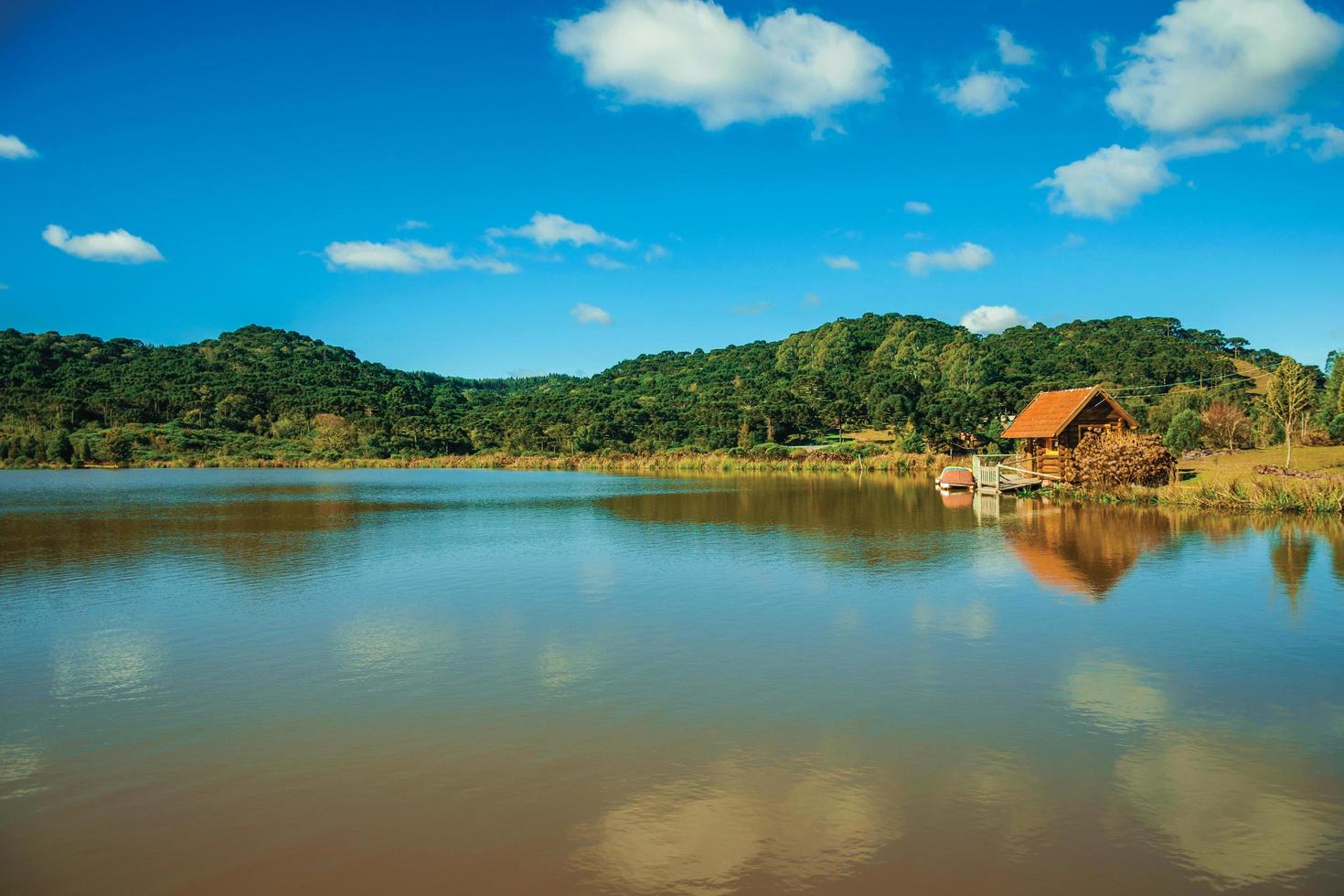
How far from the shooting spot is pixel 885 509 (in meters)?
26.6

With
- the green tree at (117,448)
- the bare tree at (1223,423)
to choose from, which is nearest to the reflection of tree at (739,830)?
the bare tree at (1223,423)

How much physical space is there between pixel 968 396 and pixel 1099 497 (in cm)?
3403

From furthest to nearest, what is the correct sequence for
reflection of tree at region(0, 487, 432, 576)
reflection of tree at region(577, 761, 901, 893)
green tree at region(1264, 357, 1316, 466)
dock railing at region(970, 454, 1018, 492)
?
dock railing at region(970, 454, 1018, 492), green tree at region(1264, 357, 1316, 466), reflection of tree at region(0, 487, 432, 576), reflection of tree at region(577, 761, 901, 893)

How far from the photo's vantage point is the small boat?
116 feet

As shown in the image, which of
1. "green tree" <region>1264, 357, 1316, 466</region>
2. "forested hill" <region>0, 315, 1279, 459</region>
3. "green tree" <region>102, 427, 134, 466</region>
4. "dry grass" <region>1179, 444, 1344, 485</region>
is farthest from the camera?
"forested hill" <region>0, 315, 1279, 459</region>

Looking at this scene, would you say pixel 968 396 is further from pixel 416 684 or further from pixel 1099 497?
pixel 416 684

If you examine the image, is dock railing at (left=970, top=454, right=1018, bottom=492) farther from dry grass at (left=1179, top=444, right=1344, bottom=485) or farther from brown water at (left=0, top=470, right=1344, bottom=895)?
brown water at (left=0, top=470, right=1344, bottom=895)

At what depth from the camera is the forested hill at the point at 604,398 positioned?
7225 centimetres

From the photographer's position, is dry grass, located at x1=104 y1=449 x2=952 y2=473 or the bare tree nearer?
the bare tree

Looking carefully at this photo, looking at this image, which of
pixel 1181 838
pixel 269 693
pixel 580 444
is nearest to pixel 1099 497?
pixel 1181 838

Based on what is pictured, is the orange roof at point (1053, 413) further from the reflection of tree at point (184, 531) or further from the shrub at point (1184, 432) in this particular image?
the reflection of tree at point (184, 531)

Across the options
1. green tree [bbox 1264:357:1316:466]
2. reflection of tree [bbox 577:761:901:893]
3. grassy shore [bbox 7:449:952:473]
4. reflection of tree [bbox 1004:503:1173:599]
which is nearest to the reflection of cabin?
green tree [bbox 1264:357:1316:466]

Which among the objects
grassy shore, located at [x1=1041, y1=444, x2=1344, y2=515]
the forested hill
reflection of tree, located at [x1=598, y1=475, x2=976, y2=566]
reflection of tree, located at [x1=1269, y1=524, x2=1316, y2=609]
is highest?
the forested hill

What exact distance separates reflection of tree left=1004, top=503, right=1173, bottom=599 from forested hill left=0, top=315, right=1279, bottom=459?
33546 millimetres
